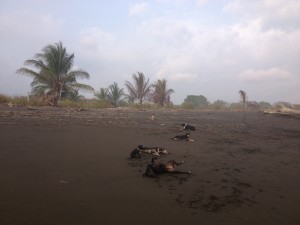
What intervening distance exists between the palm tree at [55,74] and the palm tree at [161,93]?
1223cm

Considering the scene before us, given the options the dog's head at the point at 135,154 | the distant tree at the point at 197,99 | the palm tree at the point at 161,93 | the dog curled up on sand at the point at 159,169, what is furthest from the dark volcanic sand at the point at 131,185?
the distant tree at the point at 197,99

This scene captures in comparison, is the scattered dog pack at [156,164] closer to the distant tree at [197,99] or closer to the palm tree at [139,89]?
the palm tree at [139,89]

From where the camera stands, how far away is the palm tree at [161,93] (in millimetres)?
34156

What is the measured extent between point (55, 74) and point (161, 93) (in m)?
14.1

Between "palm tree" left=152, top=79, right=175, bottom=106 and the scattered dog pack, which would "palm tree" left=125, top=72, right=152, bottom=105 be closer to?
"palm tree" left=152, top=79, right=175, bottom=106

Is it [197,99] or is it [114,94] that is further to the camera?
[197,99]

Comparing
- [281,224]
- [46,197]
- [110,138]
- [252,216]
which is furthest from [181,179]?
[110,138]

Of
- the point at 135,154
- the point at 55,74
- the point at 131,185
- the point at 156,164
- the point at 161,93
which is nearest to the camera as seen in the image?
the point at 131,185

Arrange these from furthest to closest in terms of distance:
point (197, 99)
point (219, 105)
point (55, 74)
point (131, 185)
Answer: point (197, 99) → point (219, 105) → point (55, 74) → point (131, 185)

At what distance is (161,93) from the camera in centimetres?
3416

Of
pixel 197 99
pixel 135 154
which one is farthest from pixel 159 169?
pixel 197 99

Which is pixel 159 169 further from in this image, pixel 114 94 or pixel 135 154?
pixel 114 94

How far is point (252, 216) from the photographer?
380 cm

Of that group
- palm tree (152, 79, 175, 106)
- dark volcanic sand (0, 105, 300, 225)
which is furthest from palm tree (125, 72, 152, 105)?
dark volcanic sand (0, 105, 300, 225)
